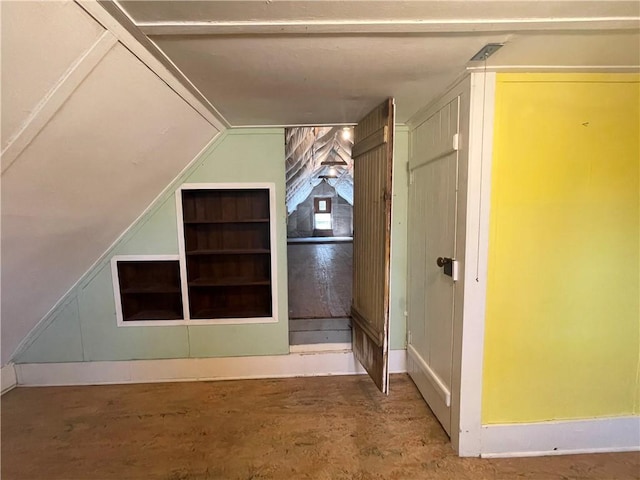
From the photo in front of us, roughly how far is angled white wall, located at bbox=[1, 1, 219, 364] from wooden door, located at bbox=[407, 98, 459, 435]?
1.45m

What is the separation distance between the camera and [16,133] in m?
1.09

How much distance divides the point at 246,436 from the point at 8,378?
6.65 ft

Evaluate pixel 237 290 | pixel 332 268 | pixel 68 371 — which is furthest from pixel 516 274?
pixel 332 268

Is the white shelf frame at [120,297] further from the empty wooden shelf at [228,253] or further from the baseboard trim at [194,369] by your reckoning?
the baseboard trim at [194,369]

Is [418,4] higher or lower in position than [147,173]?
higher

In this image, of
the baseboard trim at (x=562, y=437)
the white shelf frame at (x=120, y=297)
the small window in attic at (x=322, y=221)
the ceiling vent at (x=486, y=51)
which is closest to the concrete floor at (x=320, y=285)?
the white shelf frame at (x=120, y=297)

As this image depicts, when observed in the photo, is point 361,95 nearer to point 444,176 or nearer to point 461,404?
point 444,176

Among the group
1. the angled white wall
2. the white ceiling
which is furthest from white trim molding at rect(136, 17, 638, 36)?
the angled white wall

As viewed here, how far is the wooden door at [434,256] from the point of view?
1.74 meters

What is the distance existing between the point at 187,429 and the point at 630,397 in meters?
2.58

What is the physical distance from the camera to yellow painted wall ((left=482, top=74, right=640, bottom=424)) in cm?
154

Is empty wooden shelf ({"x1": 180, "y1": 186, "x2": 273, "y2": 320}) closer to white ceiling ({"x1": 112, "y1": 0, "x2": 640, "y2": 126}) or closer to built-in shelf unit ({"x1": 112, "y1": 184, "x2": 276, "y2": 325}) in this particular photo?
built-in shelf unit ({"x1": 112, "y1": 184, "x2": 276, "y2": 325})

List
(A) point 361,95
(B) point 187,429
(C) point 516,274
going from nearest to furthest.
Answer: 1. (C) point 516,274
2. (A) point 361,95
3. (B) point 187,429

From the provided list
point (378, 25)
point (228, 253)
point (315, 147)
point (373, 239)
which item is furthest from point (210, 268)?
point (315, 147)
